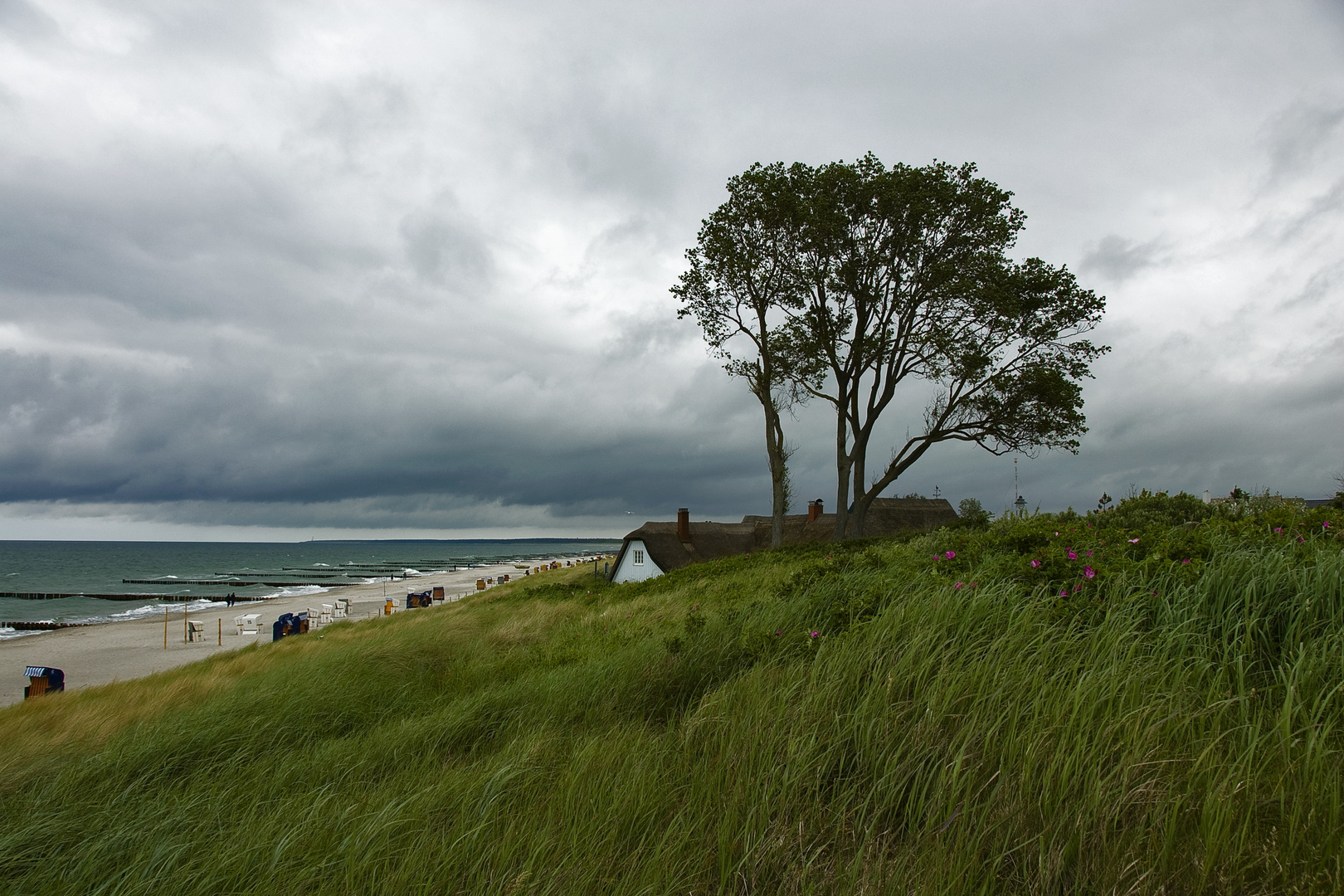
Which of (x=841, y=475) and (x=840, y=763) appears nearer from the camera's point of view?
(x=840, y=763)

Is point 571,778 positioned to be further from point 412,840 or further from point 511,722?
point 511,722

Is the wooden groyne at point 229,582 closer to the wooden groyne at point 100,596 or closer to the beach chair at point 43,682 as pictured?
the wooden groyne at point 100,596

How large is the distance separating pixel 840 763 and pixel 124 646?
132 ft

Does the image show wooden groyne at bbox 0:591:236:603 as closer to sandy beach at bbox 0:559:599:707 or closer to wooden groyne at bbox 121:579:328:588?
wooden groyne at bbox 121:579:328:588

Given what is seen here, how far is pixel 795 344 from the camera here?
21031 mm

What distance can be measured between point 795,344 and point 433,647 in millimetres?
15014

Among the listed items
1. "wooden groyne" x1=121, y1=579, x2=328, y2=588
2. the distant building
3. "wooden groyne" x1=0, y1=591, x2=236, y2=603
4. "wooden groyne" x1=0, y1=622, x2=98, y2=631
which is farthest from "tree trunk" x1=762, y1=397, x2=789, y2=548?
"wooden groyne" x1=121, y1=579, x2=328, y2=588

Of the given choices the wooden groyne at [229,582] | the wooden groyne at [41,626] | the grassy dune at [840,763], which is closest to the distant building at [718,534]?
the grassy dune at [840,763]

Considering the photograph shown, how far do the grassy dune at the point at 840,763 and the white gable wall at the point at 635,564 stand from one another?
28391mm

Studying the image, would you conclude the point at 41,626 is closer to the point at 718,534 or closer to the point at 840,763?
the point at 718,534

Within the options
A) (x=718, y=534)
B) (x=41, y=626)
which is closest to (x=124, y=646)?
(x=41, y=626)

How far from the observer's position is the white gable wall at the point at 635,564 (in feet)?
113

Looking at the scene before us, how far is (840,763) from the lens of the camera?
3248mm

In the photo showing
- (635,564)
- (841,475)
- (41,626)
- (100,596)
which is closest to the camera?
(841,475)
